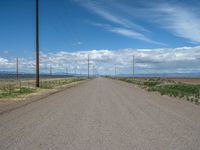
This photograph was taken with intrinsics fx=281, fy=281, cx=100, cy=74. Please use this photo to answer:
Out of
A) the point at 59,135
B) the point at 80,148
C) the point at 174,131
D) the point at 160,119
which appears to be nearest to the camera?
the point at 80,148

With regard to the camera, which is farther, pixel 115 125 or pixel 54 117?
pixel 54 117

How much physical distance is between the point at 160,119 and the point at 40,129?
14.5ft

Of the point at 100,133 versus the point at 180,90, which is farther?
the point at 180,90

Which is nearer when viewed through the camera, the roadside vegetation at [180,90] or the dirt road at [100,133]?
the dirt road at [100,133]

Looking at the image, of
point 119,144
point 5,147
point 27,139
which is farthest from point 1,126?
point 119,144

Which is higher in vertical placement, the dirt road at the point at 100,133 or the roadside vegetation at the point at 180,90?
the dirt road at the point at 100,133

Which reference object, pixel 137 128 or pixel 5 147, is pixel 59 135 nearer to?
pixel 5 147

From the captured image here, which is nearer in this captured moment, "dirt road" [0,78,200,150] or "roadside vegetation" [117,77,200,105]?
"dirt road" [0,78,200,150]

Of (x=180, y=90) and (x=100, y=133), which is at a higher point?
(x=100, y=133)

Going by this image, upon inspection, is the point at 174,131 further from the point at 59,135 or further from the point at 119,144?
the point at 59,135

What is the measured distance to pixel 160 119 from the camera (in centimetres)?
1021

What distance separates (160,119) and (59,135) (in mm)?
4297

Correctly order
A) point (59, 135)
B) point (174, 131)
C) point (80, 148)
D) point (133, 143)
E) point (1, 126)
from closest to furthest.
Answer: point (80, 148)
point (133, 143)
point (59, 135)
point (174, 131)
point (1, 126)

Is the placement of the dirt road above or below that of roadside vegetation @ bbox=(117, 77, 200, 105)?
above
